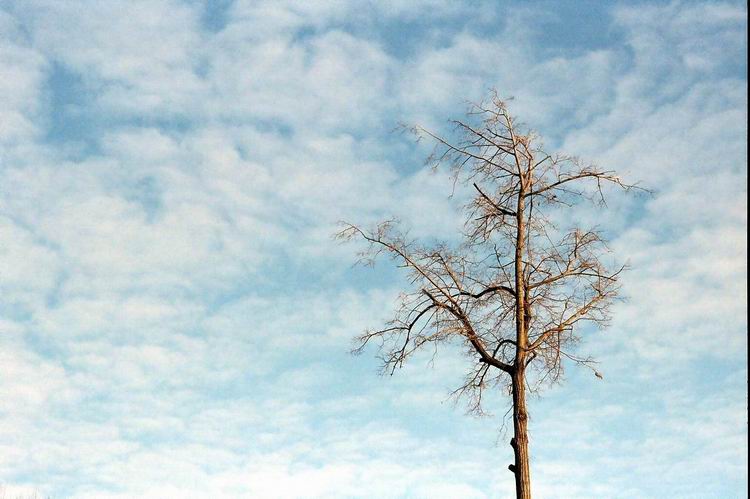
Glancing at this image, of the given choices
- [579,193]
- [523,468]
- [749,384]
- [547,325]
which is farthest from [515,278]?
[749,384]

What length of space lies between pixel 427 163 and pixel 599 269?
433cm

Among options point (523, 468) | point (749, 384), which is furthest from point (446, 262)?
point (749, 384)

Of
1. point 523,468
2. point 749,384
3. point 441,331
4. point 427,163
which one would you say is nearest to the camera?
point 749,384

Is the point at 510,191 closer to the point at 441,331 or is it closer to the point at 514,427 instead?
the point at 441,331

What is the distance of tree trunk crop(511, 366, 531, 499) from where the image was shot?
17.2 metres

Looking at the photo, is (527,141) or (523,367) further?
(527,141)

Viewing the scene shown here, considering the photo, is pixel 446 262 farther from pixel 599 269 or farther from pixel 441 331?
pixel 599 269

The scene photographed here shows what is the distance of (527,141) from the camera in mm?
19781

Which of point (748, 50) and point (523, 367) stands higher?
point (748, 50)

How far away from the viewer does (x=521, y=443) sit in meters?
17.3

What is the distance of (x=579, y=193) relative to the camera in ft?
64.2

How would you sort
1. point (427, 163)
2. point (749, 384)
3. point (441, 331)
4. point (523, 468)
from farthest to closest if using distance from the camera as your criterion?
1. point (427, 163)
2. point (441, 331)
3. point (523, 468)
4. point (749, 384)

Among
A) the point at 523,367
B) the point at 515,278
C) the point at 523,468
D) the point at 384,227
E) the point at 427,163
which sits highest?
the point at 427,163

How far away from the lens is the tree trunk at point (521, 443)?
17172mm
